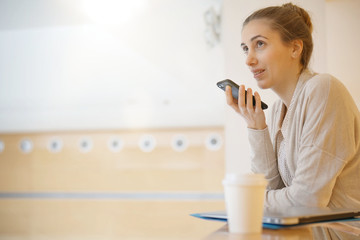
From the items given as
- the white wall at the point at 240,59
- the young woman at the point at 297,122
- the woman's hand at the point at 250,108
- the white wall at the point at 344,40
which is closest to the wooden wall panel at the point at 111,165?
the white wall at the point at 240,59

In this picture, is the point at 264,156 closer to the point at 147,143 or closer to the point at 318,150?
the point at 318,150

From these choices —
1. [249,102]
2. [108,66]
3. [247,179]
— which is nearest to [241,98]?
[249,102]

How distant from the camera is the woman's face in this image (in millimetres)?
1000

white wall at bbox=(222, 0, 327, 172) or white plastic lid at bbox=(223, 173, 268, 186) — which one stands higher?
white wall at bbox=(222, 0, 327, 172)

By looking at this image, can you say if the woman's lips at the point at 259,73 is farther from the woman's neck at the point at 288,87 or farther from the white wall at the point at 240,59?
the white wall at the point at 240,59

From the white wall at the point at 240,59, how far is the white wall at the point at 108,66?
40 centimetres

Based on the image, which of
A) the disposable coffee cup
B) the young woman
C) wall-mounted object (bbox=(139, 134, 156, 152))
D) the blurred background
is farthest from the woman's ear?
wall-mounted object (bbox=(139, 134, 156, 152))

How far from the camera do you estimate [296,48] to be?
1.02 metres

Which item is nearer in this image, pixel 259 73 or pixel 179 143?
pixel 259 73

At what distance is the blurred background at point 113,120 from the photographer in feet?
6.34

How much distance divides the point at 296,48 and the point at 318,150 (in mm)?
318

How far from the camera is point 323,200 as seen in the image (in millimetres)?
789

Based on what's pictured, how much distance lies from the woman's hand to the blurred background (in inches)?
38.6

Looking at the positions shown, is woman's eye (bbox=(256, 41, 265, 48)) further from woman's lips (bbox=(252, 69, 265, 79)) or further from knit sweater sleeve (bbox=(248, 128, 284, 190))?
knit sweater sleeve (bbox=(248, 128, 284, 190))
